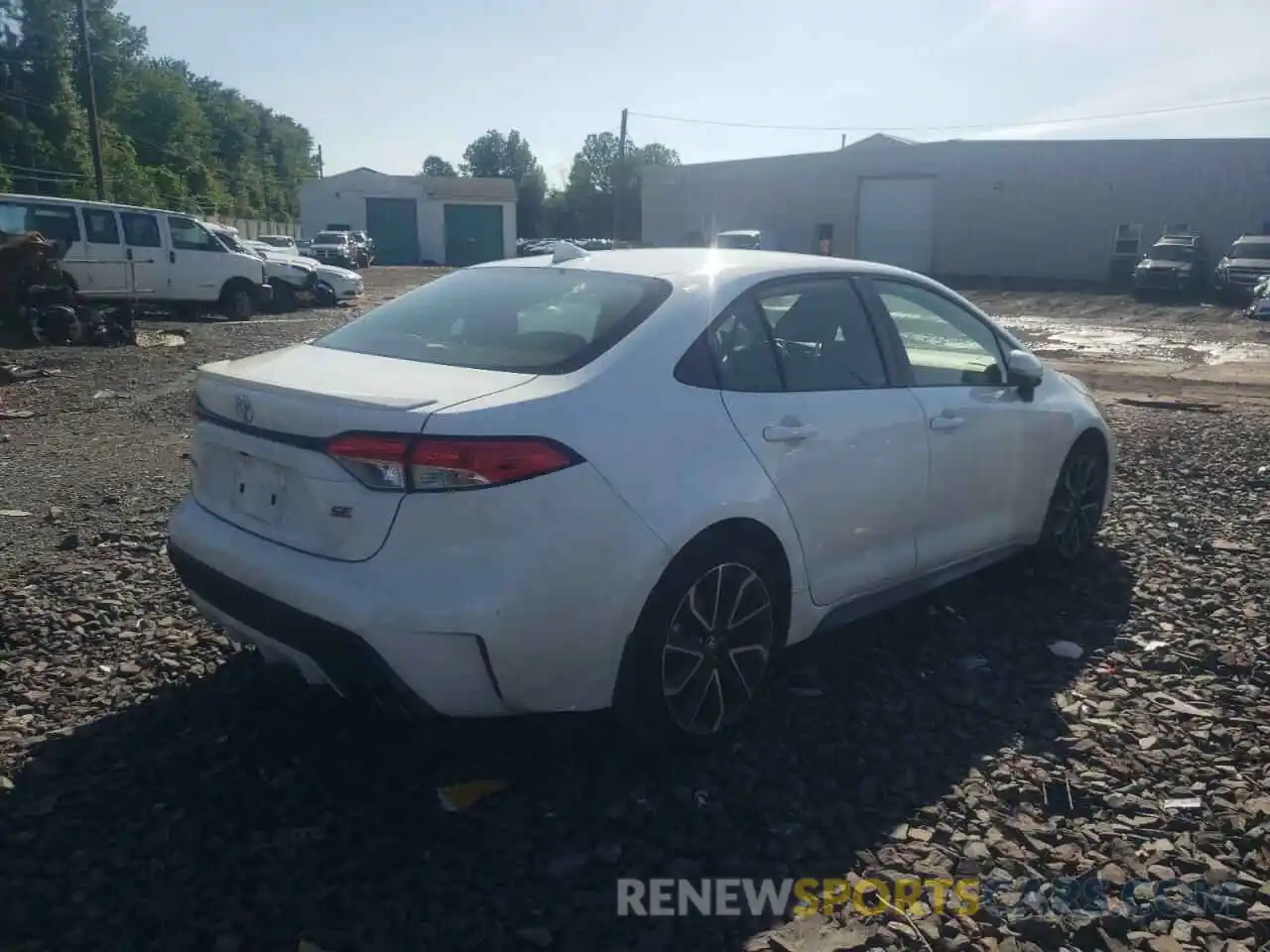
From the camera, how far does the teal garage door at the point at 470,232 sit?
60031 mm

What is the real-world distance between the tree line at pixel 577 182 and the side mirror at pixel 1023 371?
4646 centimetres

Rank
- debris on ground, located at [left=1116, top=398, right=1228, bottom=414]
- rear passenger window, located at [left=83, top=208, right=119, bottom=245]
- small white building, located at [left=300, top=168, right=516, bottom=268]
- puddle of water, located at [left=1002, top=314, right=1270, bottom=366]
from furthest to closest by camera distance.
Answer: small white building, located at [left=300, top=168, right=516, bottom=268] < puddle of water, located at [left=1002, top=314, right=1270, bottom=366] < rear passenger window, located at [left=83, top=208, right=119, bottom=245] < debris on ground, located at [left=1116, top=398, right=1228, bottom=414]

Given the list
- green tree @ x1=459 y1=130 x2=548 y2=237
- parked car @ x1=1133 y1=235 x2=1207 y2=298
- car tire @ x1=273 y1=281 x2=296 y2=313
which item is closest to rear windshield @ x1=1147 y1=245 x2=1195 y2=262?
parked car @ x1=1133 y1=235 x2=1207 y2=298

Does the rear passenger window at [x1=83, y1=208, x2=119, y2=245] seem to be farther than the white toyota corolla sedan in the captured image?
Yes

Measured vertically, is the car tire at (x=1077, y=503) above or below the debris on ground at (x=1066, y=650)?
above

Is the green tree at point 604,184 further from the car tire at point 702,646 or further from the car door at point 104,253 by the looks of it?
the car tire at point 702,646

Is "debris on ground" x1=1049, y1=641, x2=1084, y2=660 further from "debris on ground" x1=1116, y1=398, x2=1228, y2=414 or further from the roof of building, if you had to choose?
the roof of building

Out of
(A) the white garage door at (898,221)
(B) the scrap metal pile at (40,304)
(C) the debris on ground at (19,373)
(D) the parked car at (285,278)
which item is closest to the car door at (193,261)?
(D) the parked car at (285,278)

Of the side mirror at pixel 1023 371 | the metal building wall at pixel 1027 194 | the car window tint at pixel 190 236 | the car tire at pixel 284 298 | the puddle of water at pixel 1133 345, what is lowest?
the puddle of water at pixel 1133 345

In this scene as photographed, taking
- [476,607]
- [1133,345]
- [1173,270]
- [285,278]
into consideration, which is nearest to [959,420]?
[476,607]

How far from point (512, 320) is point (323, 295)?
20892 mm

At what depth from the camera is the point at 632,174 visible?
280 feet

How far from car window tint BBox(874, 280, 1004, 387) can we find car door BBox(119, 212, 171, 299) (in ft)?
54.8

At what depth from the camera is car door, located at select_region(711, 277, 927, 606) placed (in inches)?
142
